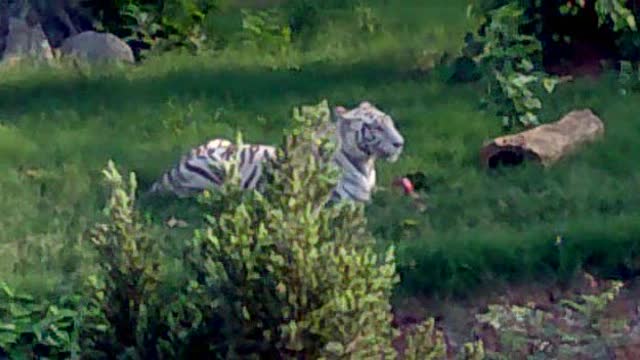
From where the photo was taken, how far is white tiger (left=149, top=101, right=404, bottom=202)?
29.5ft

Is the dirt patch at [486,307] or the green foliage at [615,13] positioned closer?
the dirt patch at [486,307]

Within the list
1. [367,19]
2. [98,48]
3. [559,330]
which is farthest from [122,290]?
[367,19]

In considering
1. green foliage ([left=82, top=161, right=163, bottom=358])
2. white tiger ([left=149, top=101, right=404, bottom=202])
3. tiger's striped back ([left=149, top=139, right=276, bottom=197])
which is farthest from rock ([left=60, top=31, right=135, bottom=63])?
green foliage ([left=82, top=161, right=163, bottom=358])

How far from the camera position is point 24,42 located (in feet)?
45.2

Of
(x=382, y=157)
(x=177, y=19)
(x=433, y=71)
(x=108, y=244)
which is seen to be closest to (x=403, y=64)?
(x=433, y=71)

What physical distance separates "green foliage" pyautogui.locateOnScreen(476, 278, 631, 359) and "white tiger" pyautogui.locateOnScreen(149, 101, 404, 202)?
1948 mm

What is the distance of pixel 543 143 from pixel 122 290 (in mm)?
4530

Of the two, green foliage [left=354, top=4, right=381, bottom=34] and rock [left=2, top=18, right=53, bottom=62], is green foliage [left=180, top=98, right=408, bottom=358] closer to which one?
rock [left=2, top=18, right=53, bottom=62]

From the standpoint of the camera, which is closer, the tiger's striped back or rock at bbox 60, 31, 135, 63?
the tiger's striped back

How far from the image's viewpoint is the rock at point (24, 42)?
44.5 feet

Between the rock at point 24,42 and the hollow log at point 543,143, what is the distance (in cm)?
498

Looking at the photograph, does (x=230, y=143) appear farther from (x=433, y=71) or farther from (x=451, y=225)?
(x=433, y=71)

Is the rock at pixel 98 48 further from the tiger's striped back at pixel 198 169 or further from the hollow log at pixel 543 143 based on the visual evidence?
the hollow log at pixel 543 143

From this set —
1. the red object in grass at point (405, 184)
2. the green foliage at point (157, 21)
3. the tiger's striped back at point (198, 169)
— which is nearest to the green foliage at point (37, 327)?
the tiger's striped back at point (198, 169)
